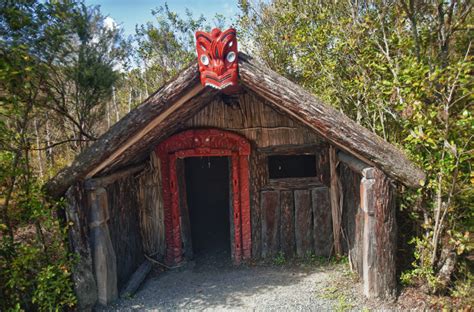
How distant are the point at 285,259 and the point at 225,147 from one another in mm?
2208

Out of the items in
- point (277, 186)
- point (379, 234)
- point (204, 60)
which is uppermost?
point (204, 60)

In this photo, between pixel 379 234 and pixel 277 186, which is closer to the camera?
pixel 379 234

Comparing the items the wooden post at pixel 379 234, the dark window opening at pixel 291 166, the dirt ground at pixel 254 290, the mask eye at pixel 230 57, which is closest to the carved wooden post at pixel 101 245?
the dirt ground at pixel 254 290

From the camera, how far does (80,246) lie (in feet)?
12.5

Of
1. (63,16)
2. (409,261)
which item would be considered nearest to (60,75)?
(63,16)

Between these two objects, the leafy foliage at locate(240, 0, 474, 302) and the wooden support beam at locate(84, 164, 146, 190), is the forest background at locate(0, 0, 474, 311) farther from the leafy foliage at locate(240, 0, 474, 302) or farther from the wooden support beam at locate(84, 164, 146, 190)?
the wooden support beam at locate(84, 164, 146, 190)

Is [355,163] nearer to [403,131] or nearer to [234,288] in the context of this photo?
[403,131]

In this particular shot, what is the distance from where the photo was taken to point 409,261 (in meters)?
4.21

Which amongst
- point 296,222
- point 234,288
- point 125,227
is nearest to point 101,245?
point 125,227

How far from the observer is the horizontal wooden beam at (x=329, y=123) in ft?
Answer: 11.9

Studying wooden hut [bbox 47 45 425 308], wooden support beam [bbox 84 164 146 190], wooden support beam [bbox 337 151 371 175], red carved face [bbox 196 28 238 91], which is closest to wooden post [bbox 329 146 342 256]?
wooden hut [bbox 47 45 425 308]

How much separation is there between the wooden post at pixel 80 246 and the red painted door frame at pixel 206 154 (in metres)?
1.55

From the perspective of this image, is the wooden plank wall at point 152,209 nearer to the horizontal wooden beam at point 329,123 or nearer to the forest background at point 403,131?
the forest background at point 403,131

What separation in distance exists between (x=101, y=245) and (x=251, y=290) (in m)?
2.17
